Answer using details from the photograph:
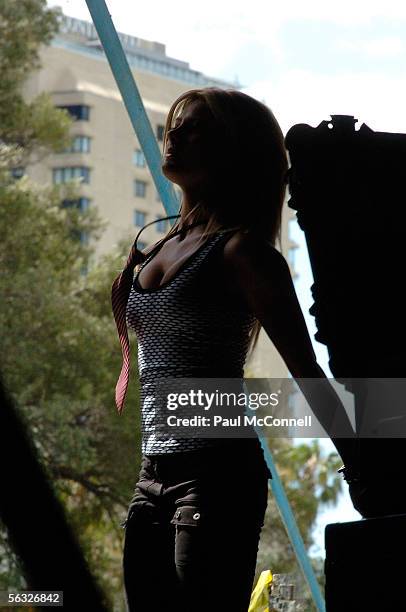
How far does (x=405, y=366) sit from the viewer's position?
1.45m

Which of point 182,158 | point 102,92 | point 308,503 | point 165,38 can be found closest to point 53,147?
point 165,38

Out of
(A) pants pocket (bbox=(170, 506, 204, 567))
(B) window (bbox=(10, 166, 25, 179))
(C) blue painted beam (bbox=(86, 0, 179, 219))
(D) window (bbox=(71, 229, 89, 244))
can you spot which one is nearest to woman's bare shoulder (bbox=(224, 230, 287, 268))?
(A) pants pocket (bbox=(170, 506, 204, 567))

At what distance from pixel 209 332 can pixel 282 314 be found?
9 cm

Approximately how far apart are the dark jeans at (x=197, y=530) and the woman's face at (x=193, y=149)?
35 centimetres

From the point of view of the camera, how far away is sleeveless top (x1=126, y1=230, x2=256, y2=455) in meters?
1.46

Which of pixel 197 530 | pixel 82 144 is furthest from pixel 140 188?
pixel 197 530

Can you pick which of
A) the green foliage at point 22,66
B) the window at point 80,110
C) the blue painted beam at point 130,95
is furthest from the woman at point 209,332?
the window at point 80,110

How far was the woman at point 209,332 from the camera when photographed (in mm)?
1405

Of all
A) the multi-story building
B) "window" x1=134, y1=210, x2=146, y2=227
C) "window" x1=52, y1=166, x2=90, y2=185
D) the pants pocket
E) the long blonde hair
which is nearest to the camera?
the pants pocket

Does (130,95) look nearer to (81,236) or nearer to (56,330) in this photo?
(56,330)

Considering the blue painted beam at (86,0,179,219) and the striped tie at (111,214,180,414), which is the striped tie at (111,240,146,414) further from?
the blue painted beam at (86,0,179,219)

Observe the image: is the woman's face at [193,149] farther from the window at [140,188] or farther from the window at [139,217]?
the window at [139,217]

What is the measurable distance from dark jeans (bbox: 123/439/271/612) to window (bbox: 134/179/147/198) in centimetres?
1990

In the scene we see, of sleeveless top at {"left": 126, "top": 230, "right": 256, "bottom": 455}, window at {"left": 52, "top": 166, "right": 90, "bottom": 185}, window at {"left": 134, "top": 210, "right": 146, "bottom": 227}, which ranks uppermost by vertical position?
window at {"left": 134, "top": 210, "right": 146, "bottom": 227}
